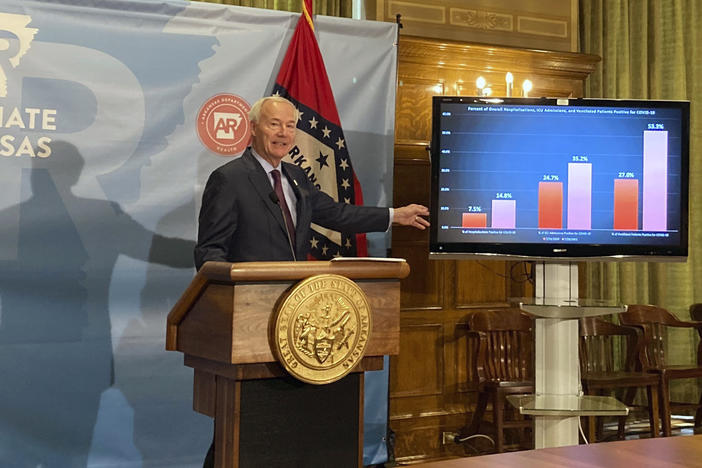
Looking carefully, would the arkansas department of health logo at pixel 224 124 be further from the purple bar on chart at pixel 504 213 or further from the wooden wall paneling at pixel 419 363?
the wooden wall paneling at pixel 419 363

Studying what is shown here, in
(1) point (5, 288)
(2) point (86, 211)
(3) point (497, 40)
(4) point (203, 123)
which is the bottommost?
(1) point (5, 288)

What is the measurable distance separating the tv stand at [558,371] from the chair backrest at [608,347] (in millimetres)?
1916

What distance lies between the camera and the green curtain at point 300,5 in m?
5.97

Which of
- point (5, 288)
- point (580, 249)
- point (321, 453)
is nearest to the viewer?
point (321, 453)

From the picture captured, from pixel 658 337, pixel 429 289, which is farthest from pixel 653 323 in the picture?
pixel 429 289

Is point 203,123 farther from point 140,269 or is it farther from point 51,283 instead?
point 51,283

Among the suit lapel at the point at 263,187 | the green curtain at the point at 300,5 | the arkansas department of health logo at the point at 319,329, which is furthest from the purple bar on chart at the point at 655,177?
the green curtain at the point at 300,5

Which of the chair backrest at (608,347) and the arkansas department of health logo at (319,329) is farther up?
the arkansas department of health logo at (319,329)

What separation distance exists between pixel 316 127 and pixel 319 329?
279 cm

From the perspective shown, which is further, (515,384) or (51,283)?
(515,384)

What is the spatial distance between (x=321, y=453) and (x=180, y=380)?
2393 millimetres

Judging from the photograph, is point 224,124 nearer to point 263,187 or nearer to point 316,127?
point 316,127

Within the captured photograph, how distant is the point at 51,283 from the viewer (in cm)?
432

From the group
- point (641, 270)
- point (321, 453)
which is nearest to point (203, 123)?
point (321, 453)
